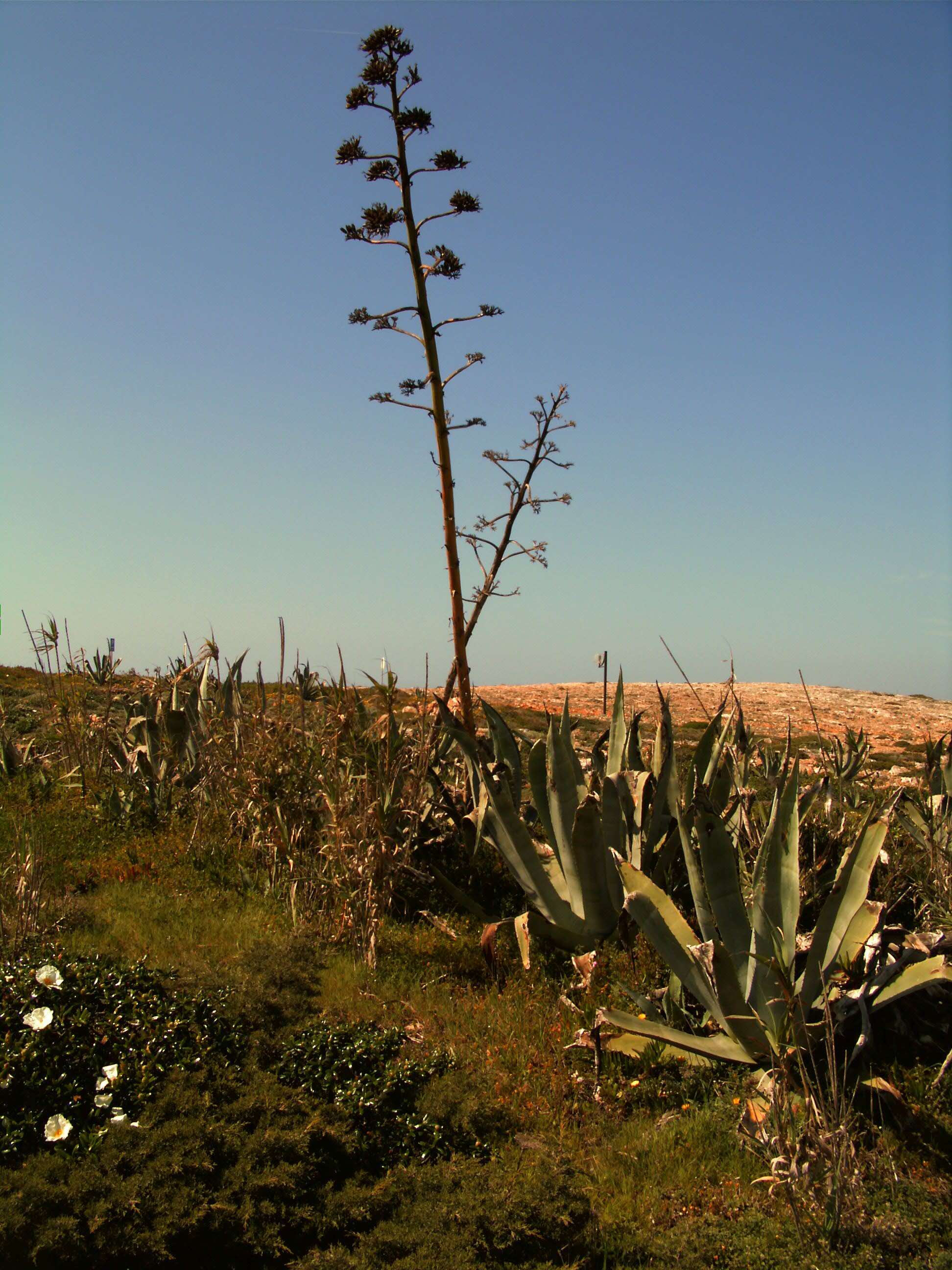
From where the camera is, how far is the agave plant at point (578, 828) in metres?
4.90

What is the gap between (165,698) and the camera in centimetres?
900

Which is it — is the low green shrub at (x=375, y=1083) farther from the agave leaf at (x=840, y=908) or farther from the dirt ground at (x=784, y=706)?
the dirt ground at (x=784, y=706)

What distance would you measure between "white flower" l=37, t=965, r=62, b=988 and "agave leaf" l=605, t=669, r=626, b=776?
316 cm

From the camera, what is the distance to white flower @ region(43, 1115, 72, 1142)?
3.13 m

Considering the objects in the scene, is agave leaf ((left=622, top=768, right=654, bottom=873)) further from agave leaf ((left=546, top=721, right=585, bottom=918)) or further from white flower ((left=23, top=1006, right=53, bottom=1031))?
white flower ((left=23, top=1006, right=53, bottom=1031))

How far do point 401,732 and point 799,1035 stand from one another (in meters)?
3.13

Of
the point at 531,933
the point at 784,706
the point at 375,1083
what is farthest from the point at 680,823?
the point at 784,706

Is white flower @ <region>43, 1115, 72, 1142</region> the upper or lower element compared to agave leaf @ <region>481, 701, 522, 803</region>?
lower

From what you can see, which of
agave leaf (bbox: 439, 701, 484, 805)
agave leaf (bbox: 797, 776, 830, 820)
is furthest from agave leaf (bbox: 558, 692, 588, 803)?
agave leaf (bbox: 797, 776, 830, 820)

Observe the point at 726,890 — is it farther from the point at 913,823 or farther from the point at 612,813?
the point at 913,823

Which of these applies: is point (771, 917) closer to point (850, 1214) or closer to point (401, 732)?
point (850, 1214)

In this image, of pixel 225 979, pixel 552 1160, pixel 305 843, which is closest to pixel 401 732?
pixel 305 843

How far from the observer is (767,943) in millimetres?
3830

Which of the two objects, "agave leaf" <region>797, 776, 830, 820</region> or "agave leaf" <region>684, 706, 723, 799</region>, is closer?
"agave leaf" <region>797, 776, 830, 820</region>
